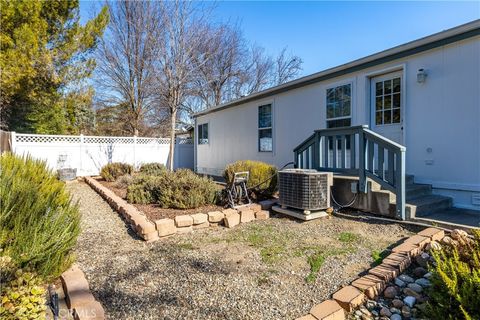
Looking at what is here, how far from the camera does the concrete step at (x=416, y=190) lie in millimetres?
4486

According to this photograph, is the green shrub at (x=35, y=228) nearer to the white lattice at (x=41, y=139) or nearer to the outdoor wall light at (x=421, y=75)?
the outdoor wall light at (x=421, y=75)

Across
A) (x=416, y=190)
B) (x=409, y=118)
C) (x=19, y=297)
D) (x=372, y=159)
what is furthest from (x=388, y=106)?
(x=19, y=297)

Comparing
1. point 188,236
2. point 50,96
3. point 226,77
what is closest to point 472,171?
point 188,236

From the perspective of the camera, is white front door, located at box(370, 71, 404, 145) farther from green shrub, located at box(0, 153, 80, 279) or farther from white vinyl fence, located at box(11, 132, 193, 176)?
white vinyl fence, located at box(11, 132, 193, 176)

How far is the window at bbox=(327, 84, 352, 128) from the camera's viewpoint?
614 cm

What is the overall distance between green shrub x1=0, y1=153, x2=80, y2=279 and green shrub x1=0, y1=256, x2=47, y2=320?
347mm

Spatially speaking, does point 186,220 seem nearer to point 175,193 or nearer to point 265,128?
point 175,193

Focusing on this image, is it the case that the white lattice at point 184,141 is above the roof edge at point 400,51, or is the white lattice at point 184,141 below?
below

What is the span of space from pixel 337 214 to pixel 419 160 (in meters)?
1.86

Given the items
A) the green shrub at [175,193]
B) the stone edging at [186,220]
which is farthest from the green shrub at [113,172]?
the stone edging at [186,220]

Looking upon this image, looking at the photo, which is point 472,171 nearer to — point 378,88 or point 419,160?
point 419,160

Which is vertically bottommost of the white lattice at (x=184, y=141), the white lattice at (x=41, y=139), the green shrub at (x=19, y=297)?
the green shrub at (x=19, y=297)

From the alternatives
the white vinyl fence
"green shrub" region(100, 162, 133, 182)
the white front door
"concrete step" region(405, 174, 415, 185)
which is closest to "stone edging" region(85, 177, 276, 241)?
"concrete step" region(405, 174, 415, 185)

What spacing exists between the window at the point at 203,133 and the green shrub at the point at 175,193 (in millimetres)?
6241
